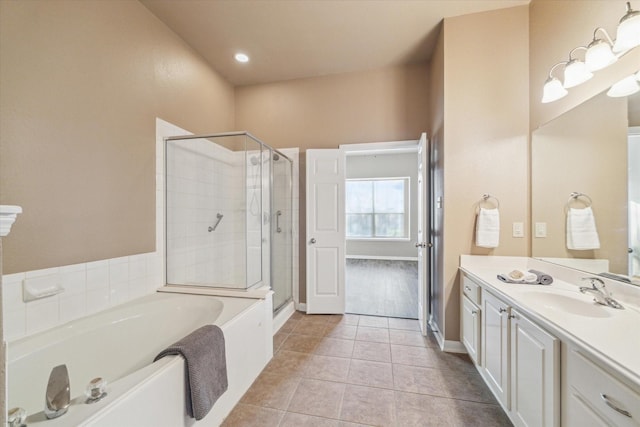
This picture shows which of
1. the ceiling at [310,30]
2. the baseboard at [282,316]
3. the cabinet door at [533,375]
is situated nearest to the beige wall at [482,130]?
the ceiling at [310,30]

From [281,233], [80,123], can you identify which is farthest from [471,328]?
[80,123]

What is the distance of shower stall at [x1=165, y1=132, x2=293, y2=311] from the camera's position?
2.41 metres

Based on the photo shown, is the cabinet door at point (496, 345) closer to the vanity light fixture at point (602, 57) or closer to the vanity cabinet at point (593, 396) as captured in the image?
the vanity cabinet at point (593, 396)

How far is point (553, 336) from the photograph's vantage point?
118 cm

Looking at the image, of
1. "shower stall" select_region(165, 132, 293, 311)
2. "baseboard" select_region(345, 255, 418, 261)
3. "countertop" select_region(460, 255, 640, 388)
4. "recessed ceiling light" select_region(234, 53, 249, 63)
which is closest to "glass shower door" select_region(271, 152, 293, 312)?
"shower stall" select_region(165, 132, 293, 311)

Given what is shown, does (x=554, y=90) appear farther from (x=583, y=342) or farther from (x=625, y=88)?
(x=583, y=342)

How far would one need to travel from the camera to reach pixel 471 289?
208cm

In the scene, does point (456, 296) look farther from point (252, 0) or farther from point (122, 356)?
point (252, 0)

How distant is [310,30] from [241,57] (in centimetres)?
87

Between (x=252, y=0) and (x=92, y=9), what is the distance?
3.65ft

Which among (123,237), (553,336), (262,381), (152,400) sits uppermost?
(123,237)

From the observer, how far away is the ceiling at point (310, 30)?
87.0 inches

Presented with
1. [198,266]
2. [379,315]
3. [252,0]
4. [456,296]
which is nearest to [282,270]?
[198,266]

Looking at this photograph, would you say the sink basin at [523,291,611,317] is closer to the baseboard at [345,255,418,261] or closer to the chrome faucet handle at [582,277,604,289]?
the chrome faucet handle at [582,277,604,289]
